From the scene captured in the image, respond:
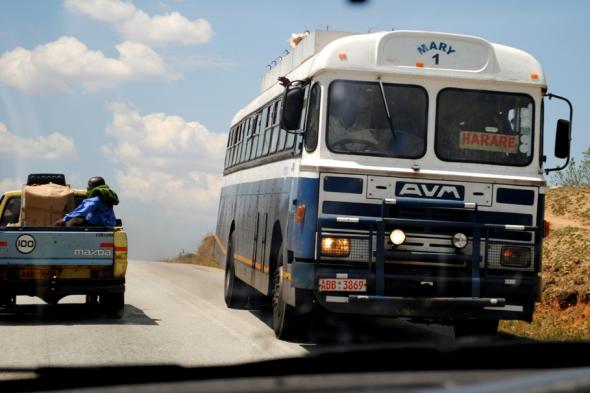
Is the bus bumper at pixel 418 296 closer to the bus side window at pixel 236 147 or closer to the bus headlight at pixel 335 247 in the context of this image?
the bus headlight at pixel 335 247

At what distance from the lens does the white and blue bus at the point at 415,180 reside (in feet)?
35.7

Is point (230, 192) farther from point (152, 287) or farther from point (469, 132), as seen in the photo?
point (469, 132)

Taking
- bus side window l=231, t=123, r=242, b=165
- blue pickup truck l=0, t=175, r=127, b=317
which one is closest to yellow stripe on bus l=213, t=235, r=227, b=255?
bus side window l=231, t=123, r=242, b=165

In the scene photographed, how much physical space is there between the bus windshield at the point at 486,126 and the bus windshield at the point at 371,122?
30 cm

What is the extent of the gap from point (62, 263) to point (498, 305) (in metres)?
6.32

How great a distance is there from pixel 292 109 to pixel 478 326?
11.4ft

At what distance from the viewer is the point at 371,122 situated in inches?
444

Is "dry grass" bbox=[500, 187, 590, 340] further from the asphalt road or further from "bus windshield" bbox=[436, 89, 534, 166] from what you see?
"bus windshield" bbox=[436, 89, 534, 166]

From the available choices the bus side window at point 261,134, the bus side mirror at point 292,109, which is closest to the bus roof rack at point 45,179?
the bus side window at point 261,134

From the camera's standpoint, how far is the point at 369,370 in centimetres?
351

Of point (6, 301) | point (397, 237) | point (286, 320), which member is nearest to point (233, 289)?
point (6, 301)

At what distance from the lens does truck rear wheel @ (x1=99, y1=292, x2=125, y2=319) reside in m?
14.9

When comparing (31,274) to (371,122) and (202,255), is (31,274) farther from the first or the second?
(202,255)

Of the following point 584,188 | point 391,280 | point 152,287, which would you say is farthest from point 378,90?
→ point 584,188
